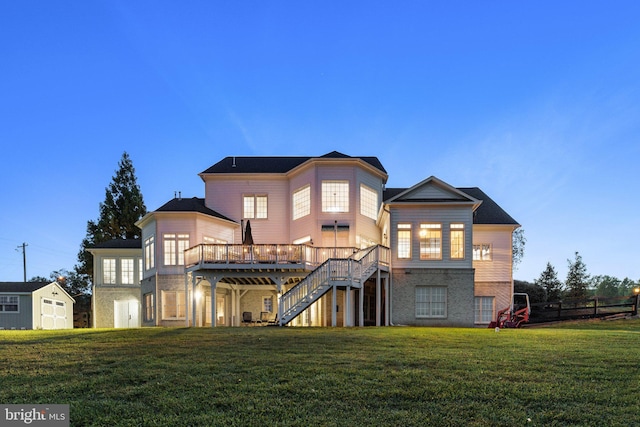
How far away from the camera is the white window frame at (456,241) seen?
23188mm

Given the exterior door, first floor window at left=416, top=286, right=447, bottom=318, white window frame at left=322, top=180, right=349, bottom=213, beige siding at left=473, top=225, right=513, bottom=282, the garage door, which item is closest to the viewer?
first floor window at left=416, top=286, right=447, bottom=318

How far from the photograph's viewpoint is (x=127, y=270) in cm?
3153

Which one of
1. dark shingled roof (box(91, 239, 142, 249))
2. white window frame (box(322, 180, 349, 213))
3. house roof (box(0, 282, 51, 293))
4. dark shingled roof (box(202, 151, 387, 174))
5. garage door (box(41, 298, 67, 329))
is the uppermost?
dark shingled roof (box(202, 151, 387, 174))

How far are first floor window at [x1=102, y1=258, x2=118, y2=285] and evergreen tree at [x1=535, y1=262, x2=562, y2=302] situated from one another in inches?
1423

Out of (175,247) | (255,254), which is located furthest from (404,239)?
(175,247)

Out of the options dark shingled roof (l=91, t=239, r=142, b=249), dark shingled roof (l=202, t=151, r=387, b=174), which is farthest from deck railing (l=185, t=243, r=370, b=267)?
dark shingled roof (l=91, t=239, r=142, b=249)

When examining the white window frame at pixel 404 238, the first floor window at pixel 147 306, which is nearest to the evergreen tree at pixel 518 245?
the white window frame at pixel 404 238

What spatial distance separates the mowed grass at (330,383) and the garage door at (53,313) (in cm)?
2747

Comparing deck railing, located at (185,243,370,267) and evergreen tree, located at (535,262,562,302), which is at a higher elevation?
deck railing, located at (185,243,370,267)

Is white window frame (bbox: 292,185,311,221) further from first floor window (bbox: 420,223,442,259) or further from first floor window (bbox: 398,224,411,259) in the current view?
first floor window (bbox: 420,223,442,259)

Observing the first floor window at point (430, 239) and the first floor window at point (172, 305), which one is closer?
the first floor window at point (430, 239)

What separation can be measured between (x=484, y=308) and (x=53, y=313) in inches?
1284

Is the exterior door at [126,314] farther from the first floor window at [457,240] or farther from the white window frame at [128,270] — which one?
the first floor window at [457,240]

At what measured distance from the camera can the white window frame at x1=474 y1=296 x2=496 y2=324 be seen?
28.1m
